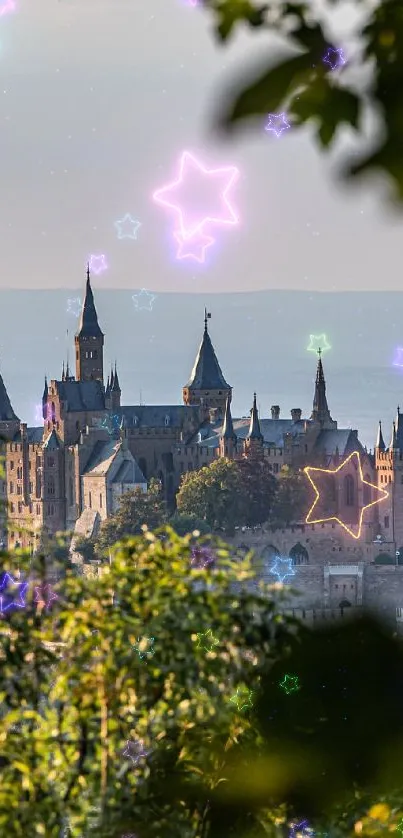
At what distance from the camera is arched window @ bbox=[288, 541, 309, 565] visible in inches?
3720

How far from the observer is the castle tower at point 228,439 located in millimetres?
97375

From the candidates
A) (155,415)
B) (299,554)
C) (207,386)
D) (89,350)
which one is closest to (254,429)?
(155,415)

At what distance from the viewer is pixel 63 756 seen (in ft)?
28.3

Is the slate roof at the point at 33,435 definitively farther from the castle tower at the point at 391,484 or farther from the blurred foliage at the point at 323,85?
the blurred foliage at the point at 323,85

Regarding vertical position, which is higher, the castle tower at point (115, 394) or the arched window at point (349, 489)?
the castle tower at point (115, 394)

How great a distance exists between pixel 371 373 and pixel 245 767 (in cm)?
16722

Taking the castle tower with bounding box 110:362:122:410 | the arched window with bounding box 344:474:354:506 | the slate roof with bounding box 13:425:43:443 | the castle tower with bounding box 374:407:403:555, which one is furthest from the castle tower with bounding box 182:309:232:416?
the castle tower with bounding box 374:407:403:555

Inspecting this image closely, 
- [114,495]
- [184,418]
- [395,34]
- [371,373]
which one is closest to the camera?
[395,34]

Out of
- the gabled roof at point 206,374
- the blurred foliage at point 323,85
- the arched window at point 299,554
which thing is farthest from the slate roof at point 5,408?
the blurred foliage at point 323,85

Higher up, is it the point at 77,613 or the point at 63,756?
the point at 77,613

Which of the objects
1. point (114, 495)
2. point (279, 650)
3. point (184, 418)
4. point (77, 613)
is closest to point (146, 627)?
point (77, 613)

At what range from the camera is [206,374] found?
350ft

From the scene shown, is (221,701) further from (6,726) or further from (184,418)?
(184,418)

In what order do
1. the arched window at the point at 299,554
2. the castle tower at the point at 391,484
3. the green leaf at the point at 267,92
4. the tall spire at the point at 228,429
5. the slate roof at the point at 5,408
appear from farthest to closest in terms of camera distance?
the slate roof at the point at 5,408, the tall spire at the point at 228,429, the castle tower at the point at 391,484, the arched window at the point at 299,554, the green leaf at the point at 267,92
